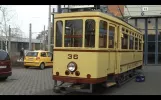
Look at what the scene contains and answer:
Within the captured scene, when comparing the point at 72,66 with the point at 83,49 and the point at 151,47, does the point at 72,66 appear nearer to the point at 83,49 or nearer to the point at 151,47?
the point at 83,49

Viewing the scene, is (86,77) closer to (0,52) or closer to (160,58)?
(0,52)

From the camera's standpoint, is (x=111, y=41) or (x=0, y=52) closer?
(x=111, y=41)

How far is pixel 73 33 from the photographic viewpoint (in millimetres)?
11586

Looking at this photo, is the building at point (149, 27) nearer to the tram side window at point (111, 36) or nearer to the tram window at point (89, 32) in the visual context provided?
the tram side window at point (111, 36)

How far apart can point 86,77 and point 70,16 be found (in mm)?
2301

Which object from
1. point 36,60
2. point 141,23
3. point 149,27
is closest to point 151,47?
point 149,27

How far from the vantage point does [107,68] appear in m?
12.0

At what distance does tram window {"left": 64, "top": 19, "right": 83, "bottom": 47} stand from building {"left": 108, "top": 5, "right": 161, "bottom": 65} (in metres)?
19.1

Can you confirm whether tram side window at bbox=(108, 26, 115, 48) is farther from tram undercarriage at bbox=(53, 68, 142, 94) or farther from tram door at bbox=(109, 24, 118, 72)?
tram undercarriage at bbox=(53, 68, 142, 94)

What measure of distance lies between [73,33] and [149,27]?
800 inches

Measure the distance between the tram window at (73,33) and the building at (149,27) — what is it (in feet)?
62.5

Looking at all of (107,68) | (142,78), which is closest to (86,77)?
(107,68)

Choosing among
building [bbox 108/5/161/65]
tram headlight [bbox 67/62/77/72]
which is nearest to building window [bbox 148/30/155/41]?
building [bbox 108/5/161/65]

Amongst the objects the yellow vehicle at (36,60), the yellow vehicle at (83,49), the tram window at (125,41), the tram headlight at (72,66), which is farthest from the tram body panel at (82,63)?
the yellow vehicle at (36,60)
